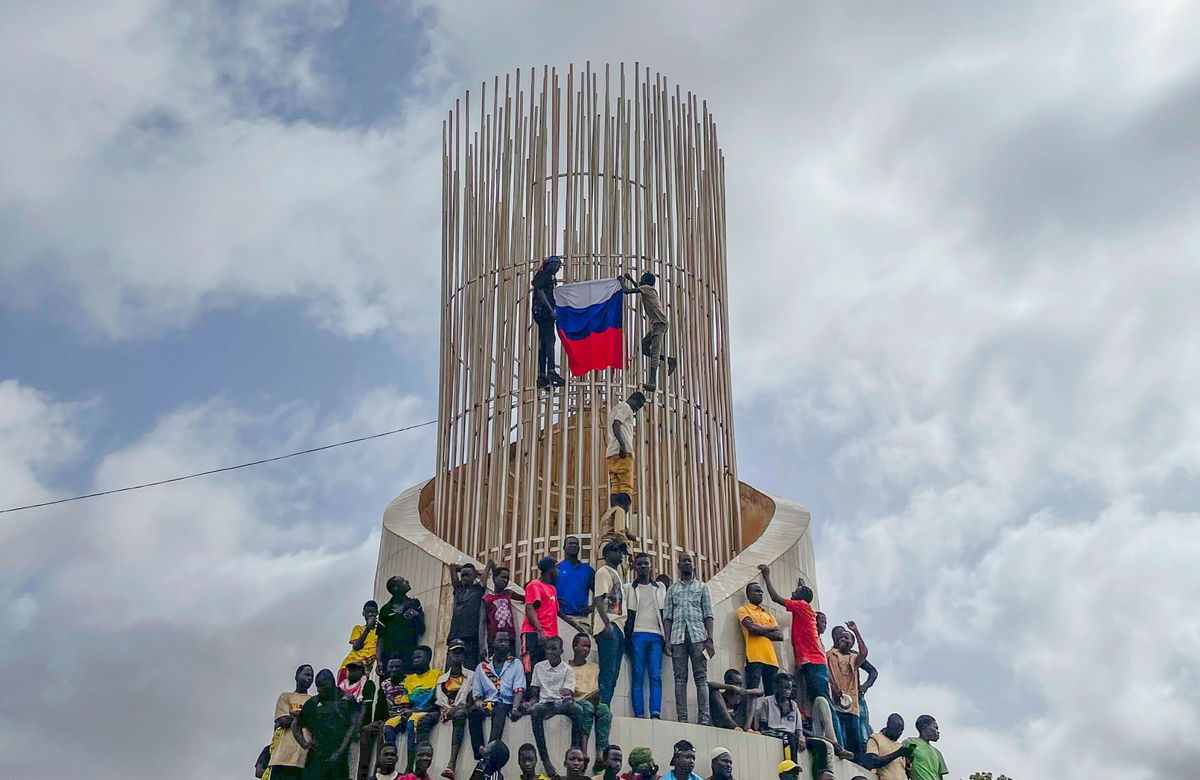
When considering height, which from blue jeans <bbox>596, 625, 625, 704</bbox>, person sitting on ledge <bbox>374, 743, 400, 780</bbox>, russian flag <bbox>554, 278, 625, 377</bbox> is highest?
russian flag <bbox>554, 278, 625, 377</bbox>

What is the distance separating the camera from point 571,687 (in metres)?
12.2

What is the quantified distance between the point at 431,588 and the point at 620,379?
10.9ft

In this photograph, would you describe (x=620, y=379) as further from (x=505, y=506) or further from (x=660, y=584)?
(x=660, y=584)

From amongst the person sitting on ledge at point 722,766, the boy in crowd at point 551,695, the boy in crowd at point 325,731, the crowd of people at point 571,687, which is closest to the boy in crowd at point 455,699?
the crowd of people at point 571,687

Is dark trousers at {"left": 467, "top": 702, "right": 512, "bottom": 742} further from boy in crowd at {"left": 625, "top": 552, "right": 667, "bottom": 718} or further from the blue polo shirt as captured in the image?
the blue polo shirt

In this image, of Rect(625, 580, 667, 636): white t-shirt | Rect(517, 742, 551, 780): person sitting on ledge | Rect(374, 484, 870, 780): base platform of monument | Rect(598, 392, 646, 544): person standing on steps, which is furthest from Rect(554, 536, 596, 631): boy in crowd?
Rect(517, 742, 551, 780): person sitting on ledge

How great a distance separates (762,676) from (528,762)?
301 cm

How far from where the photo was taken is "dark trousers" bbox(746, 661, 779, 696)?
44.2 ft

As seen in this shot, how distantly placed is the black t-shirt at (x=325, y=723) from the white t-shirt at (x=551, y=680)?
1824 millimetres

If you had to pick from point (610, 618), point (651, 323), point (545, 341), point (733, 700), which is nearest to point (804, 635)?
point (733, 700)

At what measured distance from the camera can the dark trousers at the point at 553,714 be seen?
1195 centimetres

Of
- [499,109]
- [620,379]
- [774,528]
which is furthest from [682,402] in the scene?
[499,109]

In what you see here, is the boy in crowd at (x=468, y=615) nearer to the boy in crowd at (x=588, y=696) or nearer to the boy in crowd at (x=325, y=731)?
the boy in crowd at (x=588, y=696)

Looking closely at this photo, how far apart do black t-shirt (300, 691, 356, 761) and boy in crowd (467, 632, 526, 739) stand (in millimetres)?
1322
